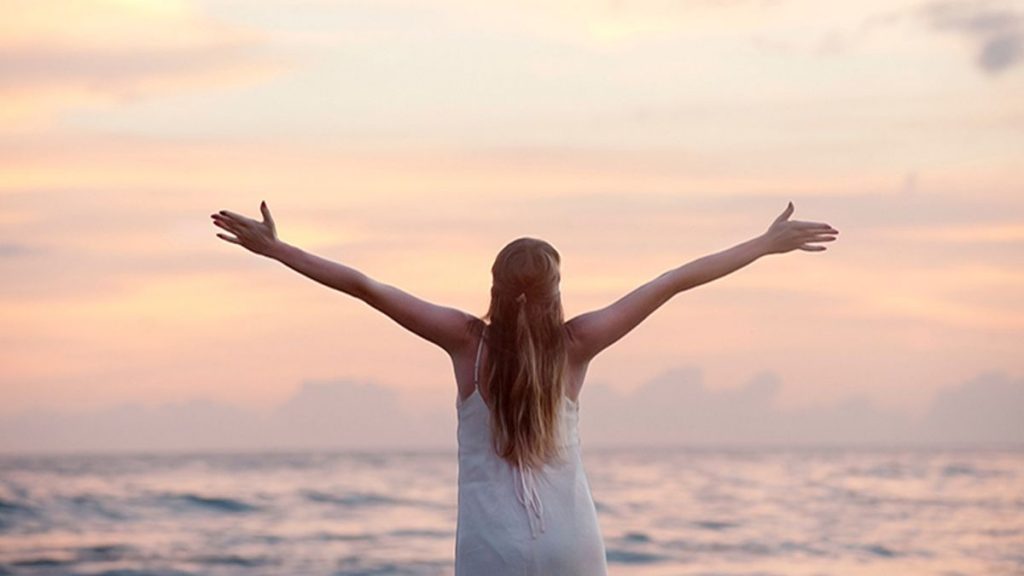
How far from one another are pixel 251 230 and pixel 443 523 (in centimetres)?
2101

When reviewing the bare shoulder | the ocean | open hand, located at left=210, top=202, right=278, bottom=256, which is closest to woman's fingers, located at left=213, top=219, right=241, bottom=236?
open hand, located at left=210, top=202, right=278, bottom=256

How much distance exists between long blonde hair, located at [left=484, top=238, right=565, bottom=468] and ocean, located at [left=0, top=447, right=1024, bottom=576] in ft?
49.1

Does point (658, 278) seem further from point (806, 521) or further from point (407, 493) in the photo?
point (407, 493)

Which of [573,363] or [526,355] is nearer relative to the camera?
[526,355]

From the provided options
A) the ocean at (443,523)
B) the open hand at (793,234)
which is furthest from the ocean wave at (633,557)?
the open hand at (793,234)

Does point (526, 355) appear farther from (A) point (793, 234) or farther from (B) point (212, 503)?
(B) point (212, 503)

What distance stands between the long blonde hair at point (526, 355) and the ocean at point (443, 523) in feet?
49.1

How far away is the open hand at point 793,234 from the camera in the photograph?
461 centimetres

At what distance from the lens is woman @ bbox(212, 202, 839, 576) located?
4.22 meters

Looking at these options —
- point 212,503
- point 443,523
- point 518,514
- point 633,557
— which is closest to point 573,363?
Answer: point 518,514

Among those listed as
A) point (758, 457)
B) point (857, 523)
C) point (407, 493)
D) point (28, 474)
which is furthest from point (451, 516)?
point (758, 457)

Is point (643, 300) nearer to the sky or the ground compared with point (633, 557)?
nearer to the sky

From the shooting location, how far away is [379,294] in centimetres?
425

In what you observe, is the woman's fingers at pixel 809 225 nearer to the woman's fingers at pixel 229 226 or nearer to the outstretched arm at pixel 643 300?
the outstretched arm at pixel 643 300
